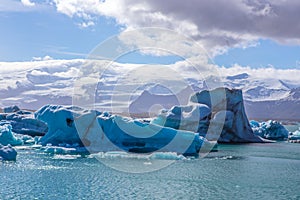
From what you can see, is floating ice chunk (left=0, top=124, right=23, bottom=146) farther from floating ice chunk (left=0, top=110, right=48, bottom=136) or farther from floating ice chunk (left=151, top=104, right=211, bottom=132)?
floating ice chunk (left=151, top=104, right=211, bottom=132)

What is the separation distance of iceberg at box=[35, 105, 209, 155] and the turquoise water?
13.8ft

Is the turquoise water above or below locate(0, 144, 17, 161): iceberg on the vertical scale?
below

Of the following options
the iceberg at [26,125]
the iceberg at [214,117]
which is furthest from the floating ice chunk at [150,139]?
the iceberg at [26,125]

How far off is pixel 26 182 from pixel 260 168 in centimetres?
1588

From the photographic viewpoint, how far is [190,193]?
21328 mm

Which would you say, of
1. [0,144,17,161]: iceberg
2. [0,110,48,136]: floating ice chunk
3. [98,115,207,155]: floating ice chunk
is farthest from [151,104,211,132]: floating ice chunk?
[0,144,17,161]: iceberg

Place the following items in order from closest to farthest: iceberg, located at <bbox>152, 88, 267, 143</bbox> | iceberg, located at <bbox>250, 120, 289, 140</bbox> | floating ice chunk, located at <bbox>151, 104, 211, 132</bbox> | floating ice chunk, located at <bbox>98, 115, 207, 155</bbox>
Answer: floating ice chunk, located at <bbox>98, 115, 207, 155</bbox>
floating ice chunk, located at <bbox>151, 104, 211, 132</bbox>
iceberg, located at <bbox>152, 88, 267, 143</bbox>
iceberg, located at <bbox>250, 120, 289, 140</bbox>

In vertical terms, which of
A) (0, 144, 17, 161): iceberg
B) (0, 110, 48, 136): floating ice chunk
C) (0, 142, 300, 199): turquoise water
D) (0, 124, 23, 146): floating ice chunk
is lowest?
(0, 142, 300, 199): turquoise water

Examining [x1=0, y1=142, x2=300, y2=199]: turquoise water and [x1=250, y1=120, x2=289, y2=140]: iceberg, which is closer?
[x1=0, y1=142, x2=300, y2=199]: turquoise water

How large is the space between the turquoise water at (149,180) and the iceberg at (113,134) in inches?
166

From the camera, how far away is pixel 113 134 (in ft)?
124

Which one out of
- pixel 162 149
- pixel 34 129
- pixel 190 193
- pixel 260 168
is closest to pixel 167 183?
pixel 190 193

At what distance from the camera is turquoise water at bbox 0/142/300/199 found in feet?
68.4

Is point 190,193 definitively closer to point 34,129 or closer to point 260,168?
point 260,168
